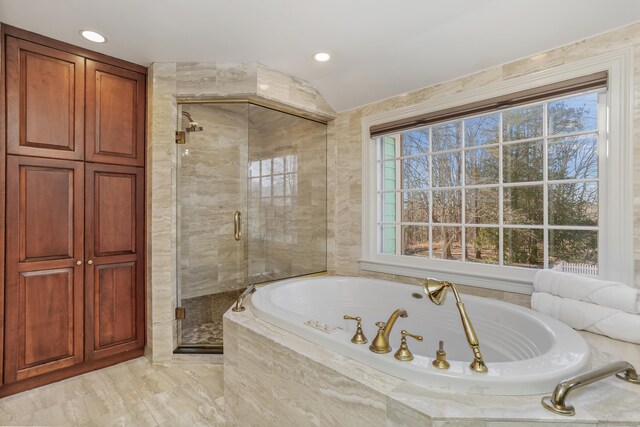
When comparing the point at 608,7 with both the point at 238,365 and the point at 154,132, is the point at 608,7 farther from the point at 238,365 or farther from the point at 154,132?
the point at 154,132

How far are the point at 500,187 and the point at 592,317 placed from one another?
95 cm

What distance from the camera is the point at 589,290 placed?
5.30 ft

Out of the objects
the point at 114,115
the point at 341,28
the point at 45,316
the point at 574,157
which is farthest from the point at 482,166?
the point at 45,316

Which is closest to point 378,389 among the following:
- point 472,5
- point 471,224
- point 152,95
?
point 471,224

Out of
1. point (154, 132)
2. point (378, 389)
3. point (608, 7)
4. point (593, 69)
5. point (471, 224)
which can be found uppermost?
point (608, 7)

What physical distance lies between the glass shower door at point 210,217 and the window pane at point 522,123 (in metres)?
1.92

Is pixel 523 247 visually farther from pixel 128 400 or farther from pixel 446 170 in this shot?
pixel 128 400

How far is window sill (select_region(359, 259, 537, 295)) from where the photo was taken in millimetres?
2035

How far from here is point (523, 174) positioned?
7.03ft

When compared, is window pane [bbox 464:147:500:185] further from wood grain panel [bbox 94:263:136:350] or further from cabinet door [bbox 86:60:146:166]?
wood grain panel [bbox 94:263:136:350]

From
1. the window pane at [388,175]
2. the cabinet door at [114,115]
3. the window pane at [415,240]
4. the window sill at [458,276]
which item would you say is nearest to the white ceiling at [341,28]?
the cabinet door at [114,115]

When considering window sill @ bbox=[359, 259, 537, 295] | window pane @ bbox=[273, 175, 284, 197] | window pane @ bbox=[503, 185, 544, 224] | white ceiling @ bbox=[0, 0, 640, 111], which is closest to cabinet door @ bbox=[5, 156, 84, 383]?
white ceiling @ bbox=[0, 0, 640, 111]

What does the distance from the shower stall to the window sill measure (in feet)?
1.96

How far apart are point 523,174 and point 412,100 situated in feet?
3.19
